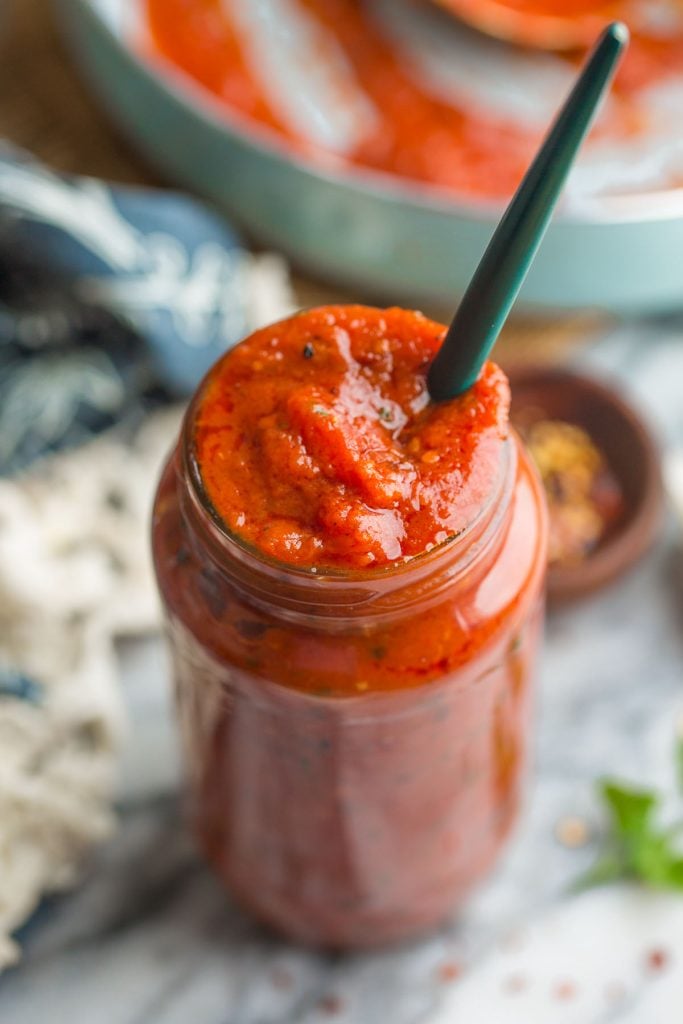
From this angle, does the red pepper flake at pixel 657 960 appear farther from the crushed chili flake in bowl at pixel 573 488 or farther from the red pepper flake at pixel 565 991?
the crushed chili flake in bowl at pixel 573 488

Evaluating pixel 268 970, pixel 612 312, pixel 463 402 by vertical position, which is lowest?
pixel 268 970

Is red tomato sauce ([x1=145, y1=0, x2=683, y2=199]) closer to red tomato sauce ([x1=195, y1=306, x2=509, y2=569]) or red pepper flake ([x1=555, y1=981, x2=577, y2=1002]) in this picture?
red tomato sauce ([x1=195, y1=306, x2=509, y2=569])

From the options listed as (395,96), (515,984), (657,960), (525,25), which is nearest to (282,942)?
(515,984)

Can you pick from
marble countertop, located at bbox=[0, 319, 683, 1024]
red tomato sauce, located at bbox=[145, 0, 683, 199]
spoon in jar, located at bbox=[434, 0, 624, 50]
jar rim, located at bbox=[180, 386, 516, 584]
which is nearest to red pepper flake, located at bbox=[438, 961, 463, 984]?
marble countertop, located at bbox=[0, 319, 683, 1024]

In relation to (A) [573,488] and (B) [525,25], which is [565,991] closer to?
(A) [573,488]

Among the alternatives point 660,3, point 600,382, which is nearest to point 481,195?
point 600,382

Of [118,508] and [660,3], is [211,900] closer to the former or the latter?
[118,508]
